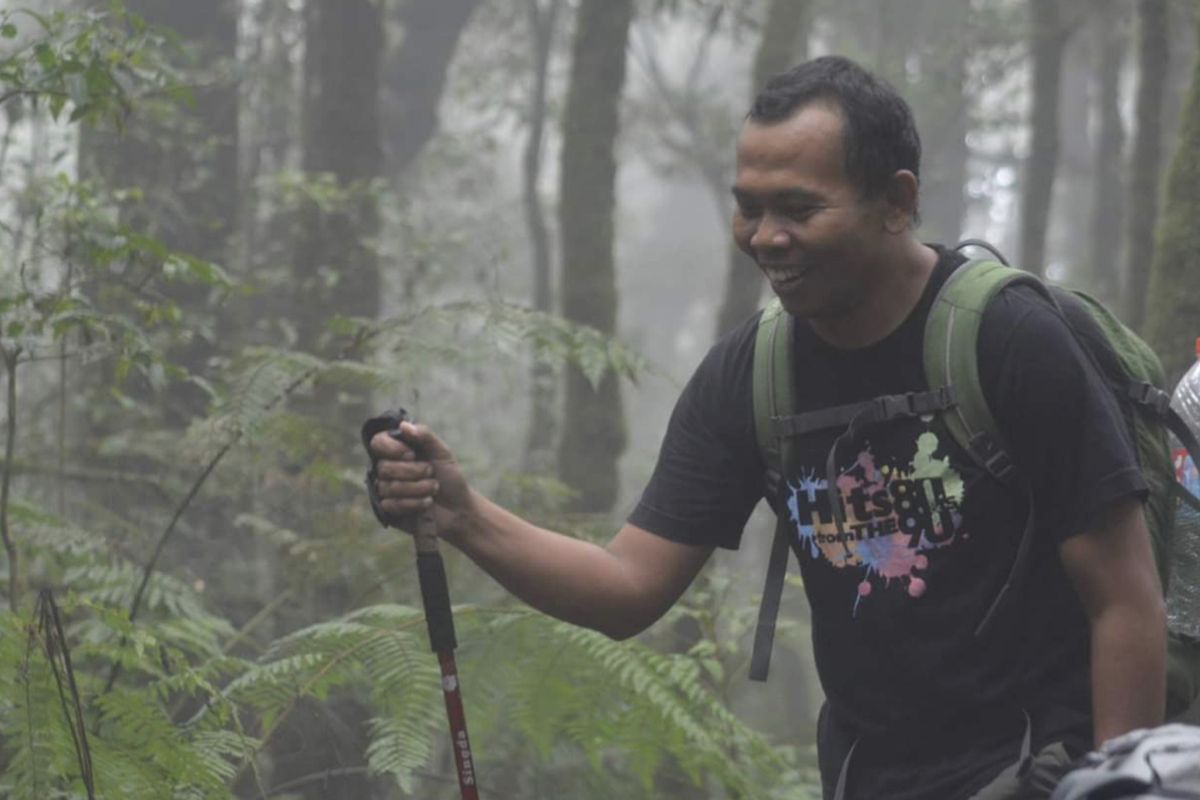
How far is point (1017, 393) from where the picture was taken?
9.77ft

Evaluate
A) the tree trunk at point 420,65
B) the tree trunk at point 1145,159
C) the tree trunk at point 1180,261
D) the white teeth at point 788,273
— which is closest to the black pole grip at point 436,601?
the white teeth at point 788,273

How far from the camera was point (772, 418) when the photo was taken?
10.6 feet

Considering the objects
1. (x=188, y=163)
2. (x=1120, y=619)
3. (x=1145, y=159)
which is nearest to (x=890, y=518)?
(x=1120, y=619)

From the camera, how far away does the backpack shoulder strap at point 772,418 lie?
10.6ft

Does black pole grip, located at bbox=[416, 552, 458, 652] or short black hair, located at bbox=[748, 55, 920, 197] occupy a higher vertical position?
short black hair, located at bbox=[748, 55, 920, 197]

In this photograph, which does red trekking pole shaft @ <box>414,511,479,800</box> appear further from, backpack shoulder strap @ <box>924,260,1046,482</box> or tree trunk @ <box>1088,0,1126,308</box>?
tree trunk @ <box>1088,0,1126,308</box>

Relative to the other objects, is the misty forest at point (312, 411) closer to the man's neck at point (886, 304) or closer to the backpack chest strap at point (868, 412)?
the backpack chest strap at point (868, 412)

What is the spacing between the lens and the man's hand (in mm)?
3086

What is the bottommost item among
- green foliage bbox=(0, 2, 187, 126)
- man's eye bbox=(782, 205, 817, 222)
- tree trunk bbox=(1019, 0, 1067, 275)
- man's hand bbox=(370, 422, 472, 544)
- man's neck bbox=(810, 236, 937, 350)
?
man's hand bbox=(370, 422, 472, 544)

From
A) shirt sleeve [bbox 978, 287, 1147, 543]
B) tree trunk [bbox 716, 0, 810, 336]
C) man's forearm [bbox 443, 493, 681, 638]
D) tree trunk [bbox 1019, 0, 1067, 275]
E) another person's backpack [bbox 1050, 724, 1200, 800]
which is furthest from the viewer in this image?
tree trunk [bbox 1019, 0, 1067, 275]

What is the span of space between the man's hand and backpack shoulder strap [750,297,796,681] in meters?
0.60

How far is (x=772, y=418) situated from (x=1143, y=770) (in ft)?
3.42

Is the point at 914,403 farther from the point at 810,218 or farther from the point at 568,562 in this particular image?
the point at 568,562

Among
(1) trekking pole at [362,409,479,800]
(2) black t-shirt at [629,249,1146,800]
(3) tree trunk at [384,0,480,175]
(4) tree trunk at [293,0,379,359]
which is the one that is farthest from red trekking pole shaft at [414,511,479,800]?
(3) tree trunk at [384,0,480,175]
